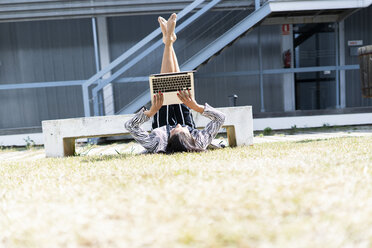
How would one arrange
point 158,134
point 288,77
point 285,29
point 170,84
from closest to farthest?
1. point 170,84
2. point 158,134
3. point 285,29
4. point 288,77

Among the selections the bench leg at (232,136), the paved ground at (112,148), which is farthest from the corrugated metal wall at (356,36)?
the bench leg at (232,136)

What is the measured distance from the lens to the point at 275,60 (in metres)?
9.25

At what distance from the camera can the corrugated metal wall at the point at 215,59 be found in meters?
8.91

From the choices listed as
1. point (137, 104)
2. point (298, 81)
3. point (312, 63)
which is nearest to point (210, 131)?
point (137, 104)

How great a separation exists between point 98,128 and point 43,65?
647 cm

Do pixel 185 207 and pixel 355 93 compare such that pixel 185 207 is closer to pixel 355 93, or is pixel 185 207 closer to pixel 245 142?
pixel 245 142

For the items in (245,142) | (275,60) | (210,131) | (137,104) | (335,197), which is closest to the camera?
(335,197)

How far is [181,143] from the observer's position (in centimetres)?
303

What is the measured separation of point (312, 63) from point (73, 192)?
10.4 meters

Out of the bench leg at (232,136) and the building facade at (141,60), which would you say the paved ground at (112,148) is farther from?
the building facade at (141,60)

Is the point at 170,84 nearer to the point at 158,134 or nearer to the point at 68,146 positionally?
the point at 158,134

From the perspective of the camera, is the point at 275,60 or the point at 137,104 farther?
the point at 275,60

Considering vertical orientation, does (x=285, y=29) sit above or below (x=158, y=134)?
above

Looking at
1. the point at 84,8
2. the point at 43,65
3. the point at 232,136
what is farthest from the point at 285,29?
the point at 43,65
